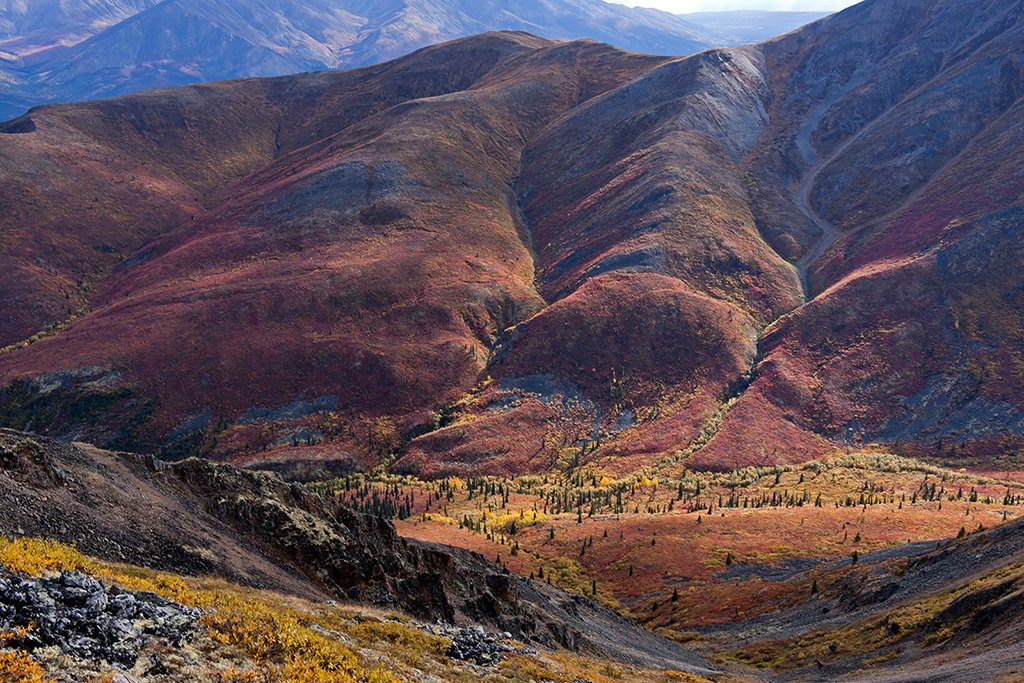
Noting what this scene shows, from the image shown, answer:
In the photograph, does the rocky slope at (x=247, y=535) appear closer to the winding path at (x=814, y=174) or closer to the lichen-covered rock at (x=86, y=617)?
the lichen-covered rock at (x=86, y=617)

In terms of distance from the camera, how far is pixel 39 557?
939 centimetres

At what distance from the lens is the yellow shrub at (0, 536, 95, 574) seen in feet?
28.7

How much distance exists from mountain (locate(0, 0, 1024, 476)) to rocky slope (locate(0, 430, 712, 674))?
4165 centimetres

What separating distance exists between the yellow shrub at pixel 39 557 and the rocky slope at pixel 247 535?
2.68ft

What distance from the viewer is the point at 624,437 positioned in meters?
66.2

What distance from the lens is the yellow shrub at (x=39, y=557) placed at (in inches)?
344

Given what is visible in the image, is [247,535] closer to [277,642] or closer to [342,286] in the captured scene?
[277,642]

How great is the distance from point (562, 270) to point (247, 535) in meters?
80.5

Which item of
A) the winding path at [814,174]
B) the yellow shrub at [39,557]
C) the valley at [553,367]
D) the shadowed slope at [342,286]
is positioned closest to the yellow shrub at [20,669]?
the valley at [553,367]

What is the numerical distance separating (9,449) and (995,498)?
61.4 meters

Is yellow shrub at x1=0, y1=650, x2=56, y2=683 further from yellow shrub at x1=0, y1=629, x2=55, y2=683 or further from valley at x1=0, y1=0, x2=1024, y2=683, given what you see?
valley at x1=0, y1=0, x2=1024, y2=683

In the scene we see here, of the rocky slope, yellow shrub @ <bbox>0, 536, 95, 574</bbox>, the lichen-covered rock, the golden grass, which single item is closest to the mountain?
the rocky slope

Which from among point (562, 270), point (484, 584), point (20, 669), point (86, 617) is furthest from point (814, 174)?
point (20, 669)

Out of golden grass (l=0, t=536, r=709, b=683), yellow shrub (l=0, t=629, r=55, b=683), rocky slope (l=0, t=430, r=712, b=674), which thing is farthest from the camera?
rocky slope (l=0, t=430, r=712, b=674)
